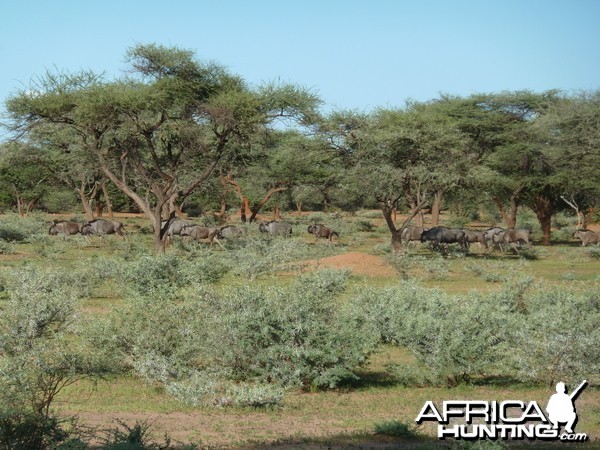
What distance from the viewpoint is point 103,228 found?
36.7m

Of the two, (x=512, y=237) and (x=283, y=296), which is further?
(x=512, y=237)

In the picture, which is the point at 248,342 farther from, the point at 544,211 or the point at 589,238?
the point at 544,211

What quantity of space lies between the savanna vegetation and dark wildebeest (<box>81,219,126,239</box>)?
629mm

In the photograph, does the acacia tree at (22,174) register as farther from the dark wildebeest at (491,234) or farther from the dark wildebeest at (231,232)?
the dark wildebeest at (491,234)

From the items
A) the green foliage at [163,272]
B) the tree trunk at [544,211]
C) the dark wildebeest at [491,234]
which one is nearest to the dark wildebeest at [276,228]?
the dark wildebeest at [491,234]

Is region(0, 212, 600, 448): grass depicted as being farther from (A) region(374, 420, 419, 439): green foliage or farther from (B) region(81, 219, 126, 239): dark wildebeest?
(B) region(81, 219, 126, 239): dark wildebeest

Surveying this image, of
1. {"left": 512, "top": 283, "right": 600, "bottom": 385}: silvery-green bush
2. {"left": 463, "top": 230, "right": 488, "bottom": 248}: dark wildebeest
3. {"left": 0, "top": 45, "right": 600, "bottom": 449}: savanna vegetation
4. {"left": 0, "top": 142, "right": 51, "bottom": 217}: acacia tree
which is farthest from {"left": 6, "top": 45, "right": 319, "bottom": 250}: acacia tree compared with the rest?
{"left": 512, "top": 283, "right": 600, "bottom": 385}: silvery-green bush

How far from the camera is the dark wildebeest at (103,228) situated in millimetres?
36562

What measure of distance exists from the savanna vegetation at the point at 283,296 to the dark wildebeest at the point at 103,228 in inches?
24.8

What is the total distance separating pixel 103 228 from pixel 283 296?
2632cm

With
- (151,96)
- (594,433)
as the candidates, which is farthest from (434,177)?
(594,433)

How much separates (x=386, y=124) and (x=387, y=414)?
27.2 metres

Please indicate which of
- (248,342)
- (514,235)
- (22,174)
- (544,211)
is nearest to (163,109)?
(514,235)

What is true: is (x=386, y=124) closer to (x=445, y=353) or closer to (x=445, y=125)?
(x=445, y=125)
